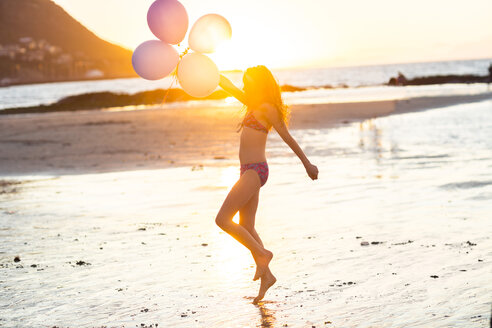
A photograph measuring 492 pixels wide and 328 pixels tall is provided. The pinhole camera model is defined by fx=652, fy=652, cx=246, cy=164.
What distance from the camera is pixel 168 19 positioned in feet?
19.1

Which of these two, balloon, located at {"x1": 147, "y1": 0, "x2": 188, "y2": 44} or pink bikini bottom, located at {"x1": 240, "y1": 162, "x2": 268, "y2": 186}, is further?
balloon, located at {"x1": 147, "y1": 0, "x2": 188, "y2": 44}

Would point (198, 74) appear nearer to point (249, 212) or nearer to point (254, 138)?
point (254, 138)

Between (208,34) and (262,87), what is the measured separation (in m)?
0.76

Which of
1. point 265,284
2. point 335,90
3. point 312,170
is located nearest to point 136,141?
point 265,284

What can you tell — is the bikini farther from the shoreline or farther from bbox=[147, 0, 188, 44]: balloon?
the shoreline

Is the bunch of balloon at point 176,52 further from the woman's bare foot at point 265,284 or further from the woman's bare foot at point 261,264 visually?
the woman's bare foot at point 265,284

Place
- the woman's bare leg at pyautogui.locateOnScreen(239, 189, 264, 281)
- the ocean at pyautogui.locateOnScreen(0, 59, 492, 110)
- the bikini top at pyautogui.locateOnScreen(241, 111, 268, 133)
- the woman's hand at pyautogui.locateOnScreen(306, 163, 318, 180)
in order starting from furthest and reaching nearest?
the ocean at pyautogui.locateOnScreen(0, 59, 492, 110), the woman's bare leg at pyautogui.locateOnScreen(239, 189, 264, 281), the bikini top at pyautogui.locateOnScreen(241, 111, 268, 133), the woman's hand at pyautogui.locateOnScreen(306, 163, 318, 180)

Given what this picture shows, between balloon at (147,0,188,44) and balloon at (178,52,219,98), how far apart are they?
0.25 meters

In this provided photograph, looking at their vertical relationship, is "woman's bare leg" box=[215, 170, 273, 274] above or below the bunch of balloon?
below

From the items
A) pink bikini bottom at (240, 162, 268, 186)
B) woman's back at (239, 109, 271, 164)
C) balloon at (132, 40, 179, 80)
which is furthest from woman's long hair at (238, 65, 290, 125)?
balloon at (132, 40, 179, 80)

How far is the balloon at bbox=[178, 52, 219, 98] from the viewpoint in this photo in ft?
19.1

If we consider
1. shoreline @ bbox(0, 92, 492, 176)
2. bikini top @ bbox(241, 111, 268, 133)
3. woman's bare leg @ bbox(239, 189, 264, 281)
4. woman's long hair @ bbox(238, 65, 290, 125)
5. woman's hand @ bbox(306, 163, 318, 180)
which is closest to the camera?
woman's hand @ bbox(306, 163, 318, 180)

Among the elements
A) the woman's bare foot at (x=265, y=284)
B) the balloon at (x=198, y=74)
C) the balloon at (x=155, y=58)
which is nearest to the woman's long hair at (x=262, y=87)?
the balloon at (x=198, y=74)

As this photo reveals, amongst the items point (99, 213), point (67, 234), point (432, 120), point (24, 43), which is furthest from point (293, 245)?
point (24, 43)
